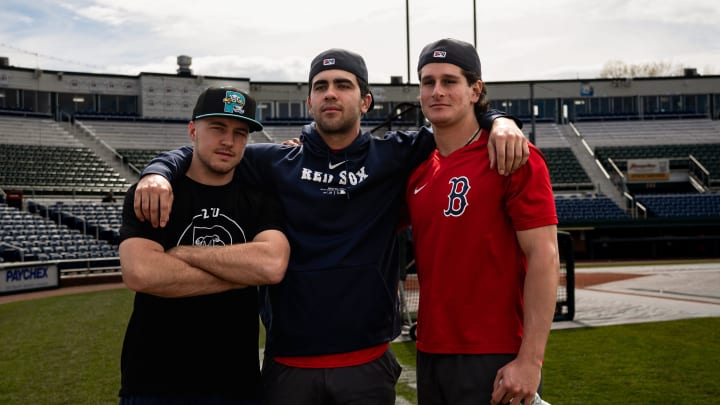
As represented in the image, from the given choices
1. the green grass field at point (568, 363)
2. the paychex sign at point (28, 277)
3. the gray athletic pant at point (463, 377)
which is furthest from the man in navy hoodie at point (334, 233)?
the paychex sign at point (28, 277)

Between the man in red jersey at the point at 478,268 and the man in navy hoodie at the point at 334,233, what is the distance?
23cm

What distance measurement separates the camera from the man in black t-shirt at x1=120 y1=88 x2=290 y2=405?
3.31 metres

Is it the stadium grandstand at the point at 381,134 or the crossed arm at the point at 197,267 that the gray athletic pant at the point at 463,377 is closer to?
the crossed arm at the point at 197,267

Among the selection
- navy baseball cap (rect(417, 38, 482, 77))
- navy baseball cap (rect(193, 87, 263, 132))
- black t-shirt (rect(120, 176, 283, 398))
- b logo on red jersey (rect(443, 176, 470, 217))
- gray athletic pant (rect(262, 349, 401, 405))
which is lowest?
gray athletic pant (rect(262, 349, 401, 405))

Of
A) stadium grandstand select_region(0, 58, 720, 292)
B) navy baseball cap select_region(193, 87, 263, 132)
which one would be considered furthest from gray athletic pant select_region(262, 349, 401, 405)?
stadium grandstand select_region(0, 58, 720, 292)

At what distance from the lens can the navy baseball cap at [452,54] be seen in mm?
3516

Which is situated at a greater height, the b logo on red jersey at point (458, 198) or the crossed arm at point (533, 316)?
the b logo on red jersey at point (458, 198)

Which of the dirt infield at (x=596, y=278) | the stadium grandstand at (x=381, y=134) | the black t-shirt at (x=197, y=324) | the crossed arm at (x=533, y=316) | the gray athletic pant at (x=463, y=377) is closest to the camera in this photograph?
the crossed arm at (x=533, y=316)

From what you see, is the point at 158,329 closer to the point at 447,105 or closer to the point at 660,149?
the point at 447,105

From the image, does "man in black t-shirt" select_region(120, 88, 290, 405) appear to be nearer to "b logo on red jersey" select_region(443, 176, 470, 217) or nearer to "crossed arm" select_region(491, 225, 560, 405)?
"b logo on red jersey" select_region(443, 176, 470, 217)

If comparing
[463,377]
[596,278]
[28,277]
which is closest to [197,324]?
[463,377]

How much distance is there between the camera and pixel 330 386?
11.3 ft

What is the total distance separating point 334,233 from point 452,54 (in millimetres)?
1185

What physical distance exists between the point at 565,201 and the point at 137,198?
35.7 meters
